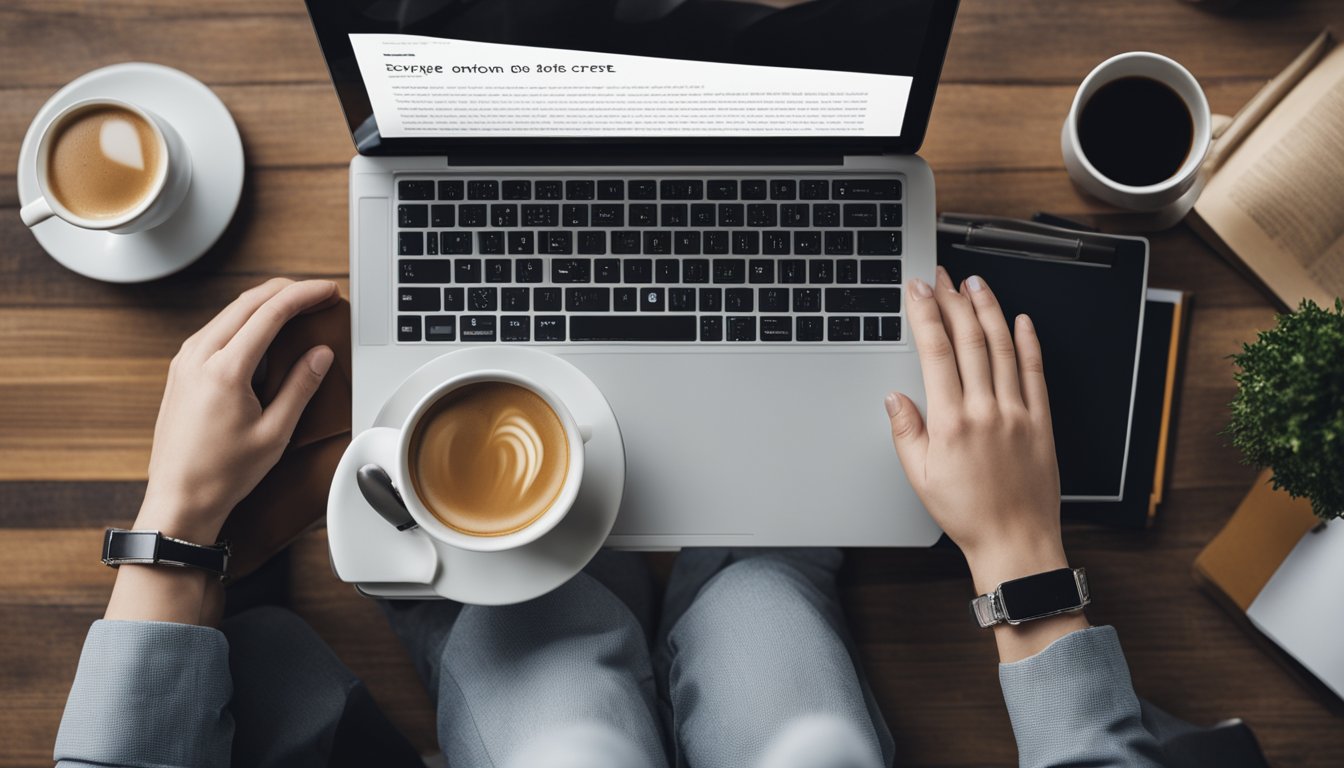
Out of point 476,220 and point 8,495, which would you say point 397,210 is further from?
point 8,495

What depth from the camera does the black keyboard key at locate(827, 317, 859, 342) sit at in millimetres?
727

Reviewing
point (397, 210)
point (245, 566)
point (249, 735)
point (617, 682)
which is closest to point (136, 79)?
point (397, 210)

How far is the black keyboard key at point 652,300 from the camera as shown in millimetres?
728

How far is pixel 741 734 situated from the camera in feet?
2.61

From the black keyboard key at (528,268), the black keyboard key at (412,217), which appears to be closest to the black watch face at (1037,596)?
the black keyboard key at (528,268)

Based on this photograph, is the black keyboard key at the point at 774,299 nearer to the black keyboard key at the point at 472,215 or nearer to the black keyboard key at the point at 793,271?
the black keyboard key at the point at 793,271

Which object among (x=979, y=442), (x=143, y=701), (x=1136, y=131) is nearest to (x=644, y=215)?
(x=979, y=442)

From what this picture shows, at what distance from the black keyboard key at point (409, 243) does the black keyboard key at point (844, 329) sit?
1.19 feet

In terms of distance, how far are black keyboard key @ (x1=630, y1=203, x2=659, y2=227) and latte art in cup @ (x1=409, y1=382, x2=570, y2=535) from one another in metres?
0.18

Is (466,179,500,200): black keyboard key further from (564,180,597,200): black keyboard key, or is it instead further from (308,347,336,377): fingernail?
(308,347,336,377): fingernail

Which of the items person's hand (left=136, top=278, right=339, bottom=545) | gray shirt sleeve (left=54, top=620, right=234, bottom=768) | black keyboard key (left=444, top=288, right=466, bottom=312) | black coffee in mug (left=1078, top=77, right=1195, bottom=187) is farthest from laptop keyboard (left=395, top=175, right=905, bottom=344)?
gray shirt sleeve (left=54, top=620, right=234, bottom=768)

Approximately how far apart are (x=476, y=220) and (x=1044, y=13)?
630 millimetres

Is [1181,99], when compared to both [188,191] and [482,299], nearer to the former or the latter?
[482,299]

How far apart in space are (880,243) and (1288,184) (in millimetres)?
430
